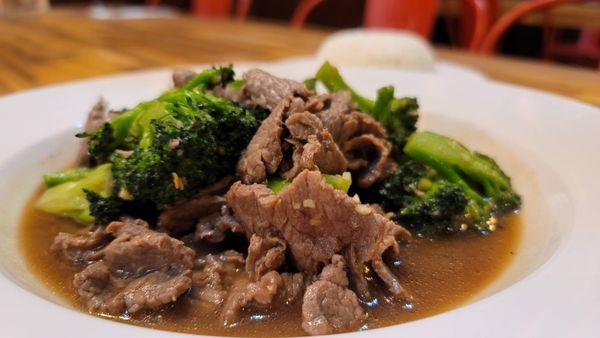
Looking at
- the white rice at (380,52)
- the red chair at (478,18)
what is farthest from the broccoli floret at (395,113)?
the red chair at (478,18)

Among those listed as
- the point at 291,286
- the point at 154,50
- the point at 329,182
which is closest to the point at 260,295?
the point at 291,286

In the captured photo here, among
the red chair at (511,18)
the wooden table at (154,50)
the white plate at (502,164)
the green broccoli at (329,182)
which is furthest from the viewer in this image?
the red chair at (511,18)

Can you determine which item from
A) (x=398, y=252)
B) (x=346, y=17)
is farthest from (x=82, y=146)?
(x=346, y=17)

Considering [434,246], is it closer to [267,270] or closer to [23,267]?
[267,270]

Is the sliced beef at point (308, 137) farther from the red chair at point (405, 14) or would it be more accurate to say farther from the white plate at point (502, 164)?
the red chair at point (405, 14)

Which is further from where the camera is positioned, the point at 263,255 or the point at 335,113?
the point at 335,113

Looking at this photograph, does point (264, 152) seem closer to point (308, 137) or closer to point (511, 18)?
point (308, 137)
